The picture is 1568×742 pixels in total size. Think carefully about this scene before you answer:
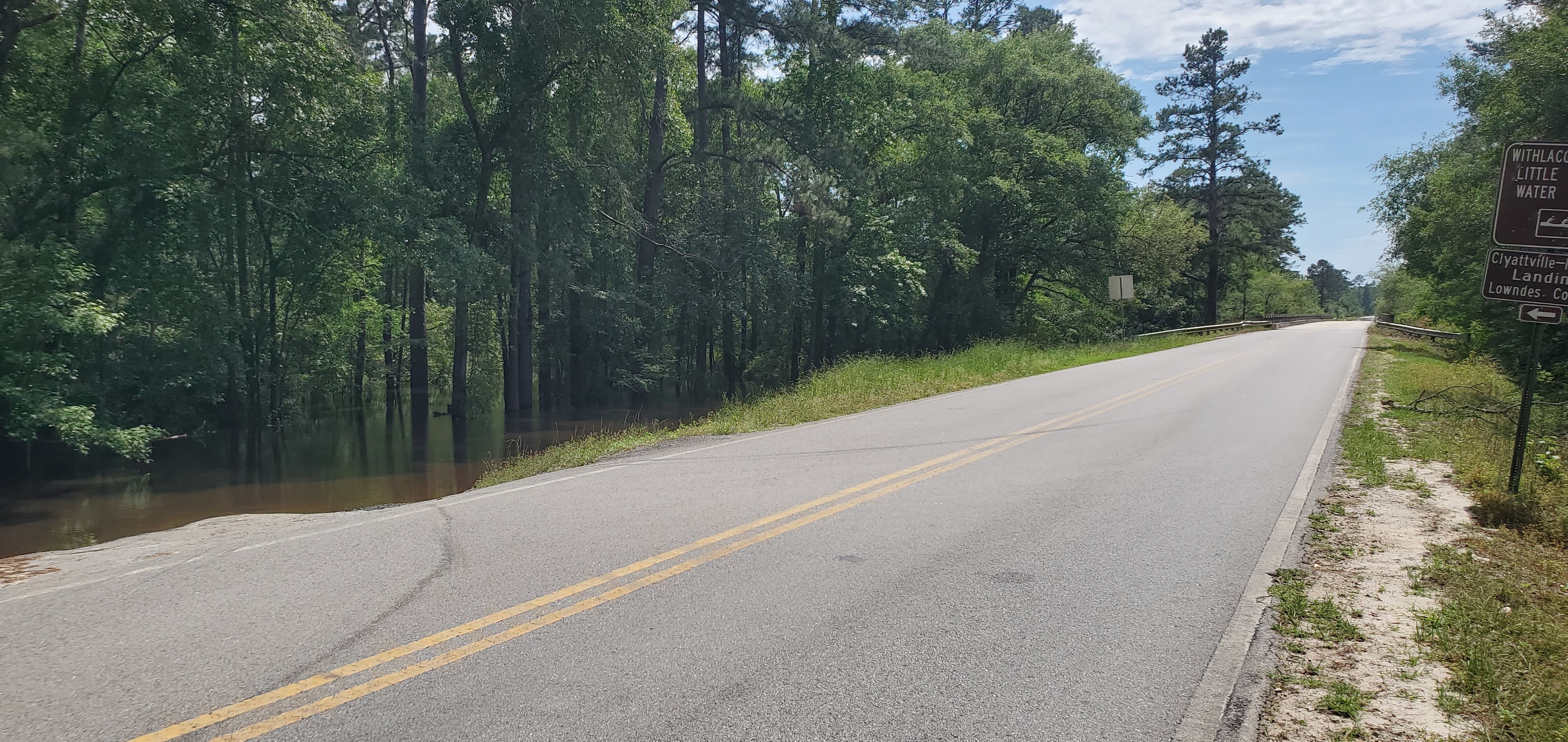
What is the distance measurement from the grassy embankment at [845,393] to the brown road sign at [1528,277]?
29.6ft

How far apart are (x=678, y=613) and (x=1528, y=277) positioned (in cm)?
777

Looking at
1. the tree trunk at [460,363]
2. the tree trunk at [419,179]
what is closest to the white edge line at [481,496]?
the tree trunk at [419,179]

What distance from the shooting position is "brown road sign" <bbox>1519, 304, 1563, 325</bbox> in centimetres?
690

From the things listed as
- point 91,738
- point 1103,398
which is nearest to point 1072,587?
point 91,738

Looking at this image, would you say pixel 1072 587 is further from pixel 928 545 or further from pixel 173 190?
pixel 173 190

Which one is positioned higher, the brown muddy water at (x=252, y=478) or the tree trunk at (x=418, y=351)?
the tree trunk at (x=418, y=351)

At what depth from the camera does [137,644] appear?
416 cm

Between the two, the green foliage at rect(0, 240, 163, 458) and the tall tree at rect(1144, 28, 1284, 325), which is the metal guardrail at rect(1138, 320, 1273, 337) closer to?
the tall tree at rect(1144, 28, 1284, 325)

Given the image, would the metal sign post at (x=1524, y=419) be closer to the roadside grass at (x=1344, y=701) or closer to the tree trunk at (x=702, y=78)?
the roadside grass at (x=1344, y=701)

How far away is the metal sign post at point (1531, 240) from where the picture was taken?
6.79 m

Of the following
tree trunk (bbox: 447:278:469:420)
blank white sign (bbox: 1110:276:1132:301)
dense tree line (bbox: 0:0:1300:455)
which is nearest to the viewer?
dense tree line (bbox: 0:0:1300:455)

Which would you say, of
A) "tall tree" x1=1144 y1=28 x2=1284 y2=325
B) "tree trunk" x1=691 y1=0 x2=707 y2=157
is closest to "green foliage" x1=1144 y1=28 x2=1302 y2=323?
"tall tree" x1=1144 y1=28 x2=1284 y2=325

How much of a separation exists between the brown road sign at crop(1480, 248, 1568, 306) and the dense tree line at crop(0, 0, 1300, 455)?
18.2m

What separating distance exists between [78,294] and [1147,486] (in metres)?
16.0
